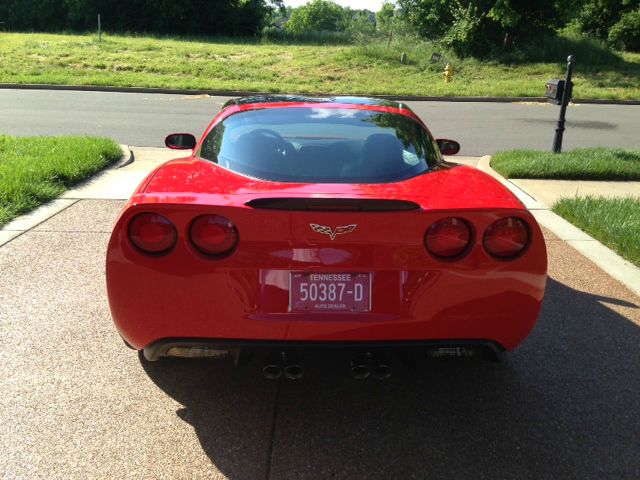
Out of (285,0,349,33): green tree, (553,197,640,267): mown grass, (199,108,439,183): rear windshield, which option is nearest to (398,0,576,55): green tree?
(553,197,640,267): mown grass

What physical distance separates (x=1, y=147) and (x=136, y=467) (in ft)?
24.6

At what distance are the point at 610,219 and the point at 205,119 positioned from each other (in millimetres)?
9827

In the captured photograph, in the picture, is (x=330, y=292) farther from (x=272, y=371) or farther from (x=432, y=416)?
Answer: (x=432, y=416)

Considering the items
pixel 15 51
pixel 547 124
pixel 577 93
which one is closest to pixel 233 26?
pixel 15 51

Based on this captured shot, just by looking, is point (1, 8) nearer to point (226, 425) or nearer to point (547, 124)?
point (547, 124)

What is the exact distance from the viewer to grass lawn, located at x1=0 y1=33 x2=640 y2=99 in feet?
68.6

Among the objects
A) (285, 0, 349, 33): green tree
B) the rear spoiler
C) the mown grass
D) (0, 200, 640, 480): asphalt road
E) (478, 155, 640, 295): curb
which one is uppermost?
(285, 0, 349, 33): green tree

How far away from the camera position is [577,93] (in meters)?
21.0

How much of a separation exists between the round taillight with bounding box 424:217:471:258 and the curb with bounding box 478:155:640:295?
2544 millimetres

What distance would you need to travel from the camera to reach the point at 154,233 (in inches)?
102

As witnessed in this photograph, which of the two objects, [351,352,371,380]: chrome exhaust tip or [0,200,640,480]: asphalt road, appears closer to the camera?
[0,200,640,480]: asphalt road

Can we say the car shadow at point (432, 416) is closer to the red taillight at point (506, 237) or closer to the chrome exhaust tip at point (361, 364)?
the chrome exhaust tip at point (361, 364)

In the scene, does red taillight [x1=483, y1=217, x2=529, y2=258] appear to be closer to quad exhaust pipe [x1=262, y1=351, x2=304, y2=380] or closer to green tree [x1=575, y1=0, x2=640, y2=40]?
quad exhaust pipe [x1=262, y1=351, x2=304, y2=380]

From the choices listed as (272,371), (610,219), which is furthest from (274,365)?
(610,219)
